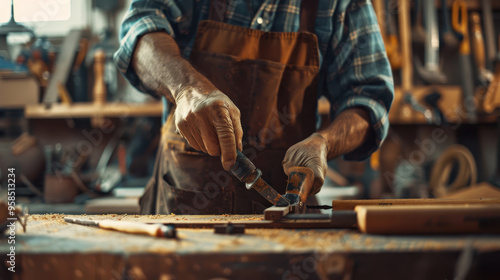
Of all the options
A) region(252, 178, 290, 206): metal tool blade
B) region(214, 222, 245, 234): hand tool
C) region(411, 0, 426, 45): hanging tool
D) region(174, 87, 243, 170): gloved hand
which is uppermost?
region(411, 0, 426, 45): hanging tool

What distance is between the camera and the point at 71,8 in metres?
2.86

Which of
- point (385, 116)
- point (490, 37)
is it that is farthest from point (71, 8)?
point (490, 37)

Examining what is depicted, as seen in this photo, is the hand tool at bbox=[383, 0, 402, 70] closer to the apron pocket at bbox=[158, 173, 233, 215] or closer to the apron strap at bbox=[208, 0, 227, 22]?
the apron strap at bbox=[208, 0, 227, 22]

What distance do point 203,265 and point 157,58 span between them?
69 centimetres

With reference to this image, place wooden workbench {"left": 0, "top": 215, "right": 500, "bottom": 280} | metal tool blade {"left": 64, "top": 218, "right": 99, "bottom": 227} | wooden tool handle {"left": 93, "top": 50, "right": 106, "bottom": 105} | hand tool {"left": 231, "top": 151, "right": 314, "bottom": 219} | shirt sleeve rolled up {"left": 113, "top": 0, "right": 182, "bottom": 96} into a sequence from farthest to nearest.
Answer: wooden tool handle {"left": 93, "top": 50, "right": 106, "bottom": 105}, shirt sleeve rolled up {"left": 113, "top": 0, "right": 182, "bottom": 96}, hand tool {"left": 231, "top": 151, "right": 314, "bottom": 219}, metal tool blade {"left": 64, "top": 218, "right": 99, "bottom": 227}, wooden workbench {"left": 0, "top": 215, "right": 500, "bottom": 280}

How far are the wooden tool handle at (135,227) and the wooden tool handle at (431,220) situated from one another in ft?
1.20

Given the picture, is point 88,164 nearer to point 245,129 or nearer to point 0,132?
point 0,132

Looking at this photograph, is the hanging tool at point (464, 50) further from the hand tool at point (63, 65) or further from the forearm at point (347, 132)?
the hand tool at point (63, 65)

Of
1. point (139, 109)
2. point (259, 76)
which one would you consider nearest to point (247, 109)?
point (259, 76)

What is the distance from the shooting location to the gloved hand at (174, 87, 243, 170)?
36.0 inches

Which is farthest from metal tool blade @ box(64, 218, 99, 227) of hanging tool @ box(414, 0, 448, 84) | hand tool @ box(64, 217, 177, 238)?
hanging tool @ box(414, 0, 448, 84)

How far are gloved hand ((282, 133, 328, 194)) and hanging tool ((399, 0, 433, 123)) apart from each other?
4.87 feet

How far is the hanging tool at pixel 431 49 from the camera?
103 inches

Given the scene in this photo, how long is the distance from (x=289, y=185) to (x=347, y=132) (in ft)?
1.08
